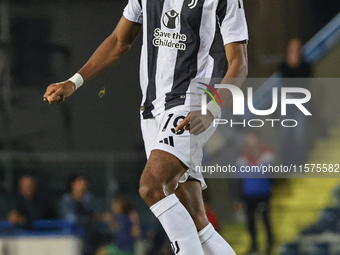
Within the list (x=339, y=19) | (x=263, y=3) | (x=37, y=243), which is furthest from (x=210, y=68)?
(x=37, y=243)

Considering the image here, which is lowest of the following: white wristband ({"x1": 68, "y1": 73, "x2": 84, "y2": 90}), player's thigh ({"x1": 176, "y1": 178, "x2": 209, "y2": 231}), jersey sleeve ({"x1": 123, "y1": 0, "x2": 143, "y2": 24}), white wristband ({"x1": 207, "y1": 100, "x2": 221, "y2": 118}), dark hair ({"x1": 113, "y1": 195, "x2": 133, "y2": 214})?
dark hair ({"x1": 113, "y1": 195, "x2": 133, "y2": 214})

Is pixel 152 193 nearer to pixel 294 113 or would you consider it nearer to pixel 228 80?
pixel 228 80

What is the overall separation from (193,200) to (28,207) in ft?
6.49

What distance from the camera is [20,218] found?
3.57 meters

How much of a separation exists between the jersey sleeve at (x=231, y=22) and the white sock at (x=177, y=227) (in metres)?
0.77

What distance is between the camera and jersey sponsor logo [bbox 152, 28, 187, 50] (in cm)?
205

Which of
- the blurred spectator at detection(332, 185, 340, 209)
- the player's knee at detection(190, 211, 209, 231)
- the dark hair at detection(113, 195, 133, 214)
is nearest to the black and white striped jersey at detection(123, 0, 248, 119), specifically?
the player's knee at detection(190, 211, 209, 231)

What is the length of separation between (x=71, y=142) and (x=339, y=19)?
93.2 inches

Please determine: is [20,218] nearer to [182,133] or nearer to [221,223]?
[221,223]

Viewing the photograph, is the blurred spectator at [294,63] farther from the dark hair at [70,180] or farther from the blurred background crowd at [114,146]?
the dark hair at [70,180]

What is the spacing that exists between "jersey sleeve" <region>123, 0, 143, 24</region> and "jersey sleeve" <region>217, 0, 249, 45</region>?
0.43m

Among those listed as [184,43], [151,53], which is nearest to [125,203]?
[151,53]

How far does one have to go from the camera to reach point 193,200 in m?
2.08

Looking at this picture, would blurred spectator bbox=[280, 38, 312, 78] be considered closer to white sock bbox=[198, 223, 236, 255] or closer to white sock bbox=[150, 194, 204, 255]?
white sock bbox=[198, 223, 236, 255]
